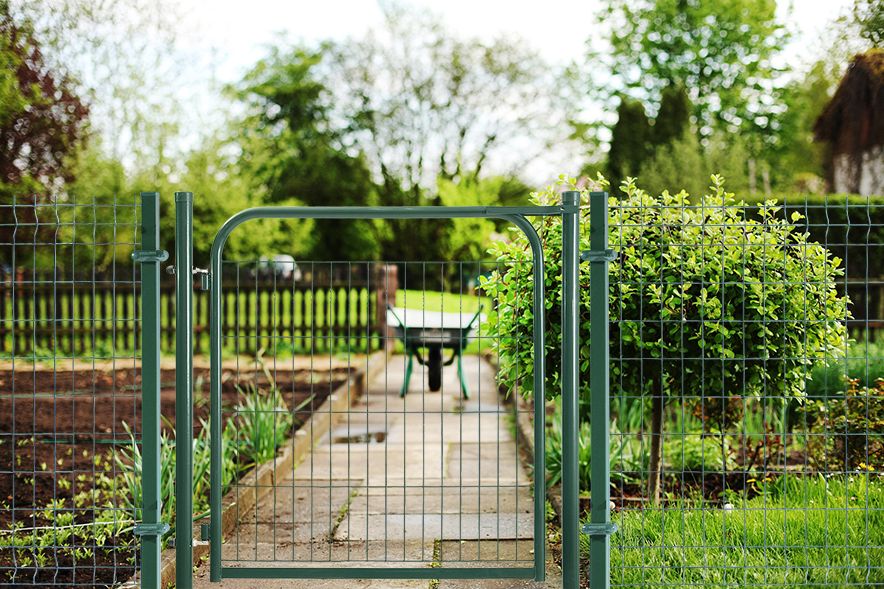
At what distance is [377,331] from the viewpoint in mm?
14805

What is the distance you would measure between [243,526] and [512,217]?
7.80ft

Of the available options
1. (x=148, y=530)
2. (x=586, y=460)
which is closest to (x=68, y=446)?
(x=148, y=530)

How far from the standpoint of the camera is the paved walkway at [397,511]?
381cm

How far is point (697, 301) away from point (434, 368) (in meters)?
5.63

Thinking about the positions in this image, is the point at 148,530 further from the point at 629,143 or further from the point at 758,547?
the point at 629,143

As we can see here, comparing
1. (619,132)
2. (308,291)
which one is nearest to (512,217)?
(308,291)

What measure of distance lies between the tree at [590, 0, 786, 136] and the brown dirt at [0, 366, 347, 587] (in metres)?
23.0

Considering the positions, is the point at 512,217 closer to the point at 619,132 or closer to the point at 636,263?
the point at 636,263

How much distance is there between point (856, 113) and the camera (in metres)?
23.7

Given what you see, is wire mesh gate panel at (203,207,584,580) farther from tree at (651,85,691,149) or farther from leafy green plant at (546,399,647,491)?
tree at (651,85,691,149)

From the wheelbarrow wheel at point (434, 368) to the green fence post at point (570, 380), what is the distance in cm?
545

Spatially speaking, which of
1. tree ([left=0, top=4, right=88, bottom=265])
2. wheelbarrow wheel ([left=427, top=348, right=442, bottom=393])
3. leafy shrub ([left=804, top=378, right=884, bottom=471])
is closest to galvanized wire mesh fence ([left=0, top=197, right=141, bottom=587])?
tree ([left=0, top=4, right=88, bottom=265])

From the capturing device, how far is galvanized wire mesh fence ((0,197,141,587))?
11.5ft

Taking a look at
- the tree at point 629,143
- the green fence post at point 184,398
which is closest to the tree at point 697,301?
the green fence post at point 184,398
